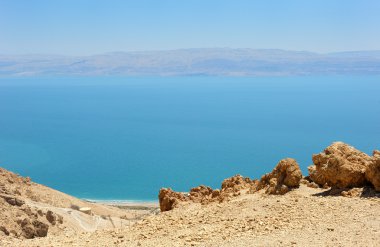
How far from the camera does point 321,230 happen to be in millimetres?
7754

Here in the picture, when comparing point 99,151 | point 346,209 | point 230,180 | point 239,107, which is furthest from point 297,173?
point 239,107

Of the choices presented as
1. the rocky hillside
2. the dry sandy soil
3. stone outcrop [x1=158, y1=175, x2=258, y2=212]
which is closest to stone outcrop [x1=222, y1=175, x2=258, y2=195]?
stone outcrop [x1=158, y1=175, x2=258, y2=212]

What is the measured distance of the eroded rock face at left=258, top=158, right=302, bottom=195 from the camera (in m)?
10.1

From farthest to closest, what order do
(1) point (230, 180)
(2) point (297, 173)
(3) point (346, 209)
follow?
(1) point (230, 180)
(2) point (297, 173)
(3) point (346, 209)

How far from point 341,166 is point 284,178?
3.57ft

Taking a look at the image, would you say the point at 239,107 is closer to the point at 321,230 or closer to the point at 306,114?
the point at 306,114

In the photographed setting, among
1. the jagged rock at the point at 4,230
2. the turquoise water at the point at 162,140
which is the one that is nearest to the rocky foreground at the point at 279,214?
the jagged rock at the point at 4,230

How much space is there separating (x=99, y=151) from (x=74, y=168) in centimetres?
1206

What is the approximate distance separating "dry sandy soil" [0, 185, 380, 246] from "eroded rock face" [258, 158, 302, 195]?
227 millimetres

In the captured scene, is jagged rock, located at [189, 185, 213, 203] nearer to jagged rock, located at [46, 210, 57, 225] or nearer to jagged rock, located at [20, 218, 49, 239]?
jagged rock, located at [20, 218, 49, 239]

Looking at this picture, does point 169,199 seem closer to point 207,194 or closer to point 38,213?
point 207,194

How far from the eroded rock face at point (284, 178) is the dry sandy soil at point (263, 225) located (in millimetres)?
227

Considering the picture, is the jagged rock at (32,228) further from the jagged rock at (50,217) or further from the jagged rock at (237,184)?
the jagged rock at (237,184)

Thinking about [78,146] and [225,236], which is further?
[78,146]
